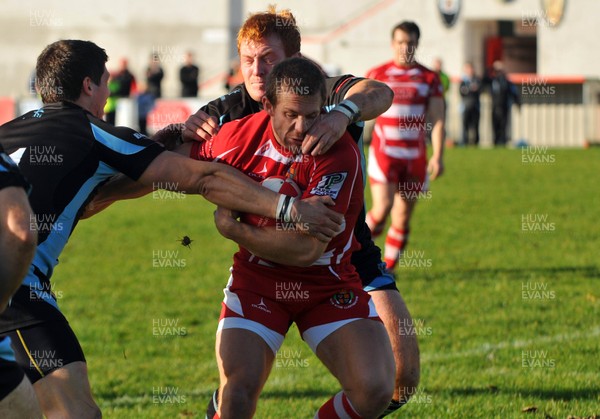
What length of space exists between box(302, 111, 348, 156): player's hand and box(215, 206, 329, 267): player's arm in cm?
38

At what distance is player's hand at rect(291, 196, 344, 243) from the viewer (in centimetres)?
463

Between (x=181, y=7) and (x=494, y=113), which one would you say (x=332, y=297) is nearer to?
(x=494, y=113)

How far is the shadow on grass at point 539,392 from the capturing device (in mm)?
6594

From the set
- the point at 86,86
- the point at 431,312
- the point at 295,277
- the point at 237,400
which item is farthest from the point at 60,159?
the point at 431,312

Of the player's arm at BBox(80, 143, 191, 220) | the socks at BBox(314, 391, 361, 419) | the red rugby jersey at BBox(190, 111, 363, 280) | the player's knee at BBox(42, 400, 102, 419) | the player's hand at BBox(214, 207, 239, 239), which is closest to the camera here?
the player's knee at BBox(42, 400, 102, 419)

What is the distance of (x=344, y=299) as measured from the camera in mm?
5012

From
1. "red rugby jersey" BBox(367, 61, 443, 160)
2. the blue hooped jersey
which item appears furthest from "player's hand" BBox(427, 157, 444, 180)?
the blue hooped jersey

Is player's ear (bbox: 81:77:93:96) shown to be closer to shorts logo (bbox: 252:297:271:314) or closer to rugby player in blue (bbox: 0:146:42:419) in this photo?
rugby player in blue (bbox: 0:146:42:419)

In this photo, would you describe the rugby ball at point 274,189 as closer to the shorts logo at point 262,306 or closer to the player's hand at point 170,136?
the shorts logo at point 262,306

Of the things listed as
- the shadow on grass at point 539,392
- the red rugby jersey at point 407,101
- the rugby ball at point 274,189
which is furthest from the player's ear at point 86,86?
the red rugby jersey at point 407,101

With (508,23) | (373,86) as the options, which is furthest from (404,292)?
(508,23)

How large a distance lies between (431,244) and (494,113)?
16863 mm

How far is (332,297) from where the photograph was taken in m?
5.00

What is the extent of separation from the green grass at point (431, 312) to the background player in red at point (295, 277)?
1.53 m
